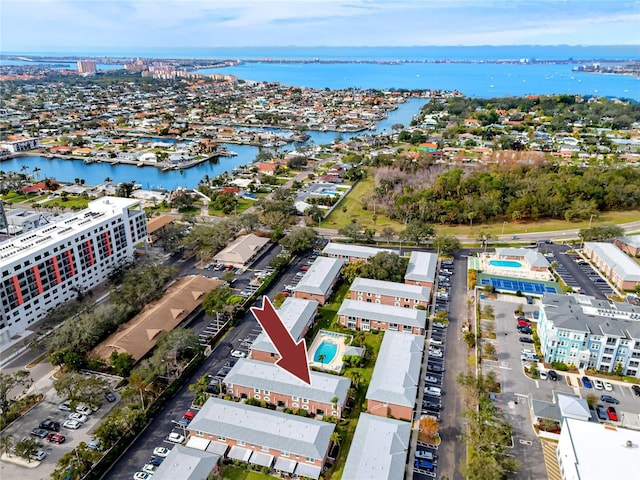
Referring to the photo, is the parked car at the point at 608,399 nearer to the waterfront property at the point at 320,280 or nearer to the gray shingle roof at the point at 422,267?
the gray shingle roof at the point at 422,267

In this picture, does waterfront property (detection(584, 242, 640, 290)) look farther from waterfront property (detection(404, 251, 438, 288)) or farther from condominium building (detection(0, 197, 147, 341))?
condominium building (detection(0, 197, 147, 341))

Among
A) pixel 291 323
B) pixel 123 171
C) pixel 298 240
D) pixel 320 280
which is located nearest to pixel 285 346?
pixel 291 323

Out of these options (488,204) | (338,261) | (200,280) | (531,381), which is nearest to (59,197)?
(200,280)

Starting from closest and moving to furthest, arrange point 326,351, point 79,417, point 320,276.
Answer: point 79,417 → point 326,351 → point 320,276

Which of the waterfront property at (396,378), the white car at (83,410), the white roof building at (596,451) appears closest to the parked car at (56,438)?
the white car at (83,410)

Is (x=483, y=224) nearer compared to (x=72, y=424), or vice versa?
(x=72, y=424)

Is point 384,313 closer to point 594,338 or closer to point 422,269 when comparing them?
point 422,269
